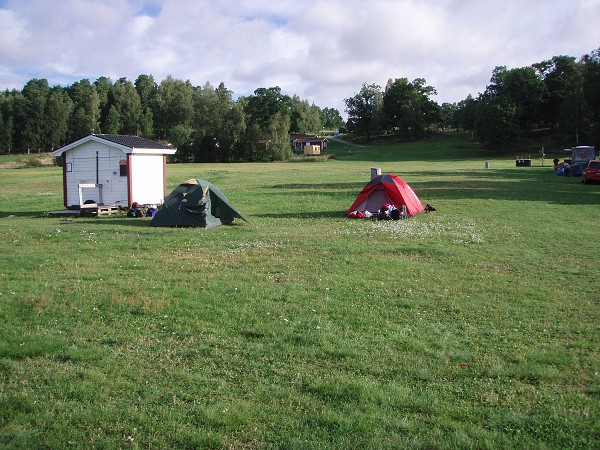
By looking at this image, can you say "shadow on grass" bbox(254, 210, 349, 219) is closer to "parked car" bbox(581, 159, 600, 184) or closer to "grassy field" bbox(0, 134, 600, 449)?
"grassy field" bbox(0, 134, 600, 449)

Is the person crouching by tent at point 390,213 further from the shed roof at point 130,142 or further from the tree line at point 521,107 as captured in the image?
the tree line at point 521,107

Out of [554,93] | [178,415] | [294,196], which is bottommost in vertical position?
[178,415]

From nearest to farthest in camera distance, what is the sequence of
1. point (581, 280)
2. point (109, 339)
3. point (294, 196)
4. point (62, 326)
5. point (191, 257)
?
point (109, 339), point (62, 326), point (581, 280), point (191, 257), point (294, 196)

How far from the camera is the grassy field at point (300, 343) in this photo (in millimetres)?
4883

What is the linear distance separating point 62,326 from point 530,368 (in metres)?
6.09

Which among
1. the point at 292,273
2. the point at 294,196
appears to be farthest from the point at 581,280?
the point at 294,196

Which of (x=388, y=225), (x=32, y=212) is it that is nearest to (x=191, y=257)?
(x=388, y=225)

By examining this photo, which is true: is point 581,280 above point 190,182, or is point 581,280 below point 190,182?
below

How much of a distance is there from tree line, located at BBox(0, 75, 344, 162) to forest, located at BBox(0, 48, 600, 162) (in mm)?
183

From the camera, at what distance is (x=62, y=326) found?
24.9 feet

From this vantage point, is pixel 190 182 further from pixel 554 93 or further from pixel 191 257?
pixel 554 93

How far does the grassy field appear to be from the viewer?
4883mm

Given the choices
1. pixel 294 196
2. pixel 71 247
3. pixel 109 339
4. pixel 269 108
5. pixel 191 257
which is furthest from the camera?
pixel 269 108

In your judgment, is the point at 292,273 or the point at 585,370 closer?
the point at 585,370
